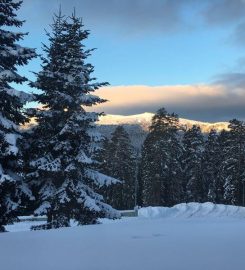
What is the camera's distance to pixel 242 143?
6800 cm

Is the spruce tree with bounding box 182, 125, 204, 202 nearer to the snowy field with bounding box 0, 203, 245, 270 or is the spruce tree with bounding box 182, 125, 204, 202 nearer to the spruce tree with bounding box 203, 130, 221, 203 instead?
the spruce tree with bounding box 203, 130, 221, 203

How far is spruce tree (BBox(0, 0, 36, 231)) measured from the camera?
17906 millimetres

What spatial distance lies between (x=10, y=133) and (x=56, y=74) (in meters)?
4.66

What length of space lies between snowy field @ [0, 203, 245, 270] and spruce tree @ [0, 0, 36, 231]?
296 inches

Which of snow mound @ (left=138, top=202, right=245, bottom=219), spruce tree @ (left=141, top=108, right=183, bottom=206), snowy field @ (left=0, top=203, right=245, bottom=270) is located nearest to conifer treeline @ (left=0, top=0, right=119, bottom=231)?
snowy field @ (left=0, top=203, right=245, bottom=270)

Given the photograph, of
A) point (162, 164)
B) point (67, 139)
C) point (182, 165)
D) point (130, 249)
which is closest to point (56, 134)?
point (67, 139)

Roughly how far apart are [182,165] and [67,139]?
175 feet

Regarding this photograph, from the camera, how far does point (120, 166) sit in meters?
70.1

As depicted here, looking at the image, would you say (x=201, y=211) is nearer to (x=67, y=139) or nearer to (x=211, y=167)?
(x=67, y=139)

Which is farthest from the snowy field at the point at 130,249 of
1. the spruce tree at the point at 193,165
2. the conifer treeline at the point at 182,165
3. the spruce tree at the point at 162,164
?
the spruce tree at the point at 193,165

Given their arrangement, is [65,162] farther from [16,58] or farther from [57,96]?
[16,58]

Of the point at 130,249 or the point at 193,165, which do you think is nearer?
the point at 130,249

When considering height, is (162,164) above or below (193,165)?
above

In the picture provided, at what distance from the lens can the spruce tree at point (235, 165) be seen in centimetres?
6500
